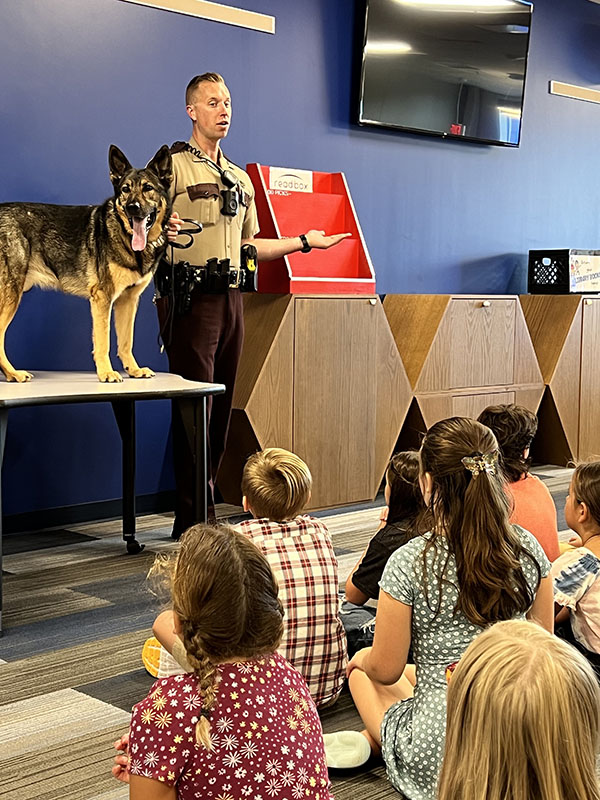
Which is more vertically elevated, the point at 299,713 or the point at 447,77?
the point at 447,77

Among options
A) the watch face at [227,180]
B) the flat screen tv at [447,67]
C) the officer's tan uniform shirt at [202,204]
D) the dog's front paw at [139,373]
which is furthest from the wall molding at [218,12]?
the dog's front paw at [139,373]

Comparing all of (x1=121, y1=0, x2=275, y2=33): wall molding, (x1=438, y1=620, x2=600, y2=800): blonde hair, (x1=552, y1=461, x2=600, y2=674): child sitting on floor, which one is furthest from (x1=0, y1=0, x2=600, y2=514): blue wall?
(x1=438, y1=620, x2=600, y2=800): blonde hair

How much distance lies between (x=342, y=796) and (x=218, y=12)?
12.1 feet

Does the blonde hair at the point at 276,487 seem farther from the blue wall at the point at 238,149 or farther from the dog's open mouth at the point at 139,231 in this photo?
the blue wall at the point at 238,149

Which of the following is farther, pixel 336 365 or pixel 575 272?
pixel 575 272

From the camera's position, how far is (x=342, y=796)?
208 cm

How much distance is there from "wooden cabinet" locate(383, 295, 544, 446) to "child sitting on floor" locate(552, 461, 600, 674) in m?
2.68

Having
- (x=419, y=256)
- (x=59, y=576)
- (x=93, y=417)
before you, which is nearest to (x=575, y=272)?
(x=419, y=256)

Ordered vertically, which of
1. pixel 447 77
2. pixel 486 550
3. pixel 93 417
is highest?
pixel 447 77

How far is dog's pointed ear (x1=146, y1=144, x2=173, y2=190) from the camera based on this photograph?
11.6ft

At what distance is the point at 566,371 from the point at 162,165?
3.22 metres

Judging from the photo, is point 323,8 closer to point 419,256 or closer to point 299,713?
point 419,256

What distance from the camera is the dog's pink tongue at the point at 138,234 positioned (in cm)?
349

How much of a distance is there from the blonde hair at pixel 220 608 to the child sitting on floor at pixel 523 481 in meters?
1.23
